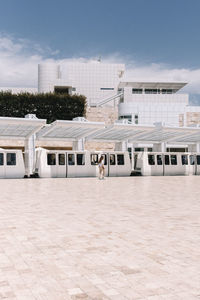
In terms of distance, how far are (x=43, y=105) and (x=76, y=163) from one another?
96.1 ft

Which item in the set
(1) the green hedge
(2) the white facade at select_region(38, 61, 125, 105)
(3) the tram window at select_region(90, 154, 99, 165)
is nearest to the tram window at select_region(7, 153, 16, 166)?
(3) the tram window at select_region(90, 154, 99, 165)

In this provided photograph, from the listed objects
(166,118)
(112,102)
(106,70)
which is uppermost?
(106,70)

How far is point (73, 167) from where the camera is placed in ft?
A: 80.3

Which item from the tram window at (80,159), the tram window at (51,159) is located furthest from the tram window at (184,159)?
the tram window at (51,159)

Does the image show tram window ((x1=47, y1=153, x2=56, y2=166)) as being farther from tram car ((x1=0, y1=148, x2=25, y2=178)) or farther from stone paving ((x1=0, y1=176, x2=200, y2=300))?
stone paving ((x1=0, y1=176, x2=200, y2=300))

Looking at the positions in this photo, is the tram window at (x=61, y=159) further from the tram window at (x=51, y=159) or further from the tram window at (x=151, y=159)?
the tram window at (x=151, y=159)

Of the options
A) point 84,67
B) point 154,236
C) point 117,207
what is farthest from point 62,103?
point 154,236

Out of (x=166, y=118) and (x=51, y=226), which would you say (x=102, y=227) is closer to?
(x=51, y=226)

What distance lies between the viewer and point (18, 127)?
24719 mm

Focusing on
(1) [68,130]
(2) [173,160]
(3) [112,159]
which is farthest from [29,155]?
(2) [173,160]

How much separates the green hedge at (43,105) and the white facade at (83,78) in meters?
19.7

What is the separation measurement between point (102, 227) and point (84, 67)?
239ft

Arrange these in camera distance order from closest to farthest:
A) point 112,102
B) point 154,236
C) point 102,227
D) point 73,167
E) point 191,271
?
point 191,271 < point 154,236 < point 102,227 < point 73,167 < point 112,102

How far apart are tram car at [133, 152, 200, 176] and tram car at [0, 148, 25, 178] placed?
30.7 ft
